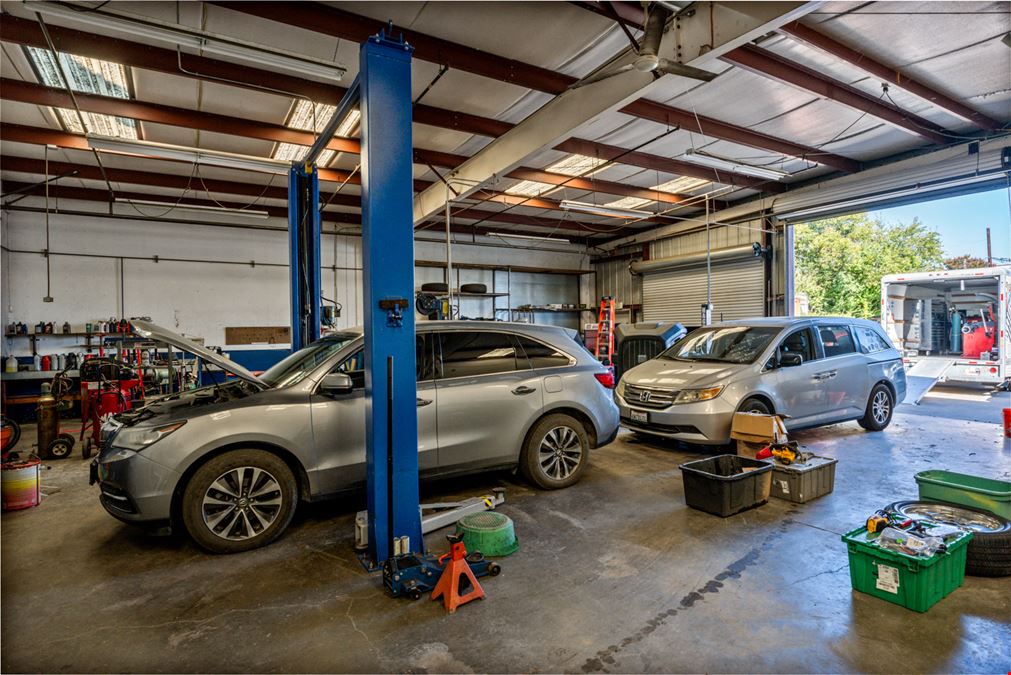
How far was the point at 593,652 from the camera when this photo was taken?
85.8 inches

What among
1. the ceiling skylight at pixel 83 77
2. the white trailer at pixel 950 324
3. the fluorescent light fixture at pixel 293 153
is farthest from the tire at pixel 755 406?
the ceiling skylight at pixel 83 77

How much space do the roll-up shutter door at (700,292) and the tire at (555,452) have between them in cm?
708

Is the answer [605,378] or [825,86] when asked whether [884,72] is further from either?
[605,378]

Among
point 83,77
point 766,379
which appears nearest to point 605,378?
point 766,379

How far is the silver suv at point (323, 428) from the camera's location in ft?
10.1

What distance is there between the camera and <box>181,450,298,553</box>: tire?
3.10m

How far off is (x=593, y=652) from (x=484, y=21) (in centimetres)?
484

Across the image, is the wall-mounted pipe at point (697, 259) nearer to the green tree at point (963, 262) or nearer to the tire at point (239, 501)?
the tire at point (239, 501)

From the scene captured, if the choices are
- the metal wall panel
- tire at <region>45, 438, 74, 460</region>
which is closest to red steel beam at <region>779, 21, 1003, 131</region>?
the metal wall panel

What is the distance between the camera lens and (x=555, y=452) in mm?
4375

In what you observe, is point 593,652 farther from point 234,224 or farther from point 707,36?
point 234,224

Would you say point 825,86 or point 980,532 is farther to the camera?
point 825,86

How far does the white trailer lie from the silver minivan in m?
4.10

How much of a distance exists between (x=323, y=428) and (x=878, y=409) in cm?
694
